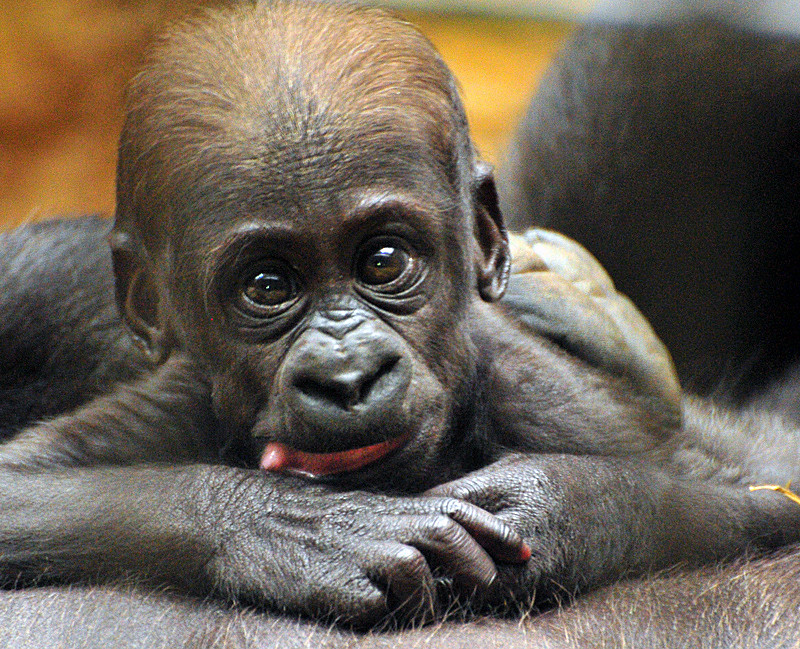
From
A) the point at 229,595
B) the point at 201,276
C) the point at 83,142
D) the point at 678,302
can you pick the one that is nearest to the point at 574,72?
the point at 678,302

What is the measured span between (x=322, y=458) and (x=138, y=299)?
18.0 inches

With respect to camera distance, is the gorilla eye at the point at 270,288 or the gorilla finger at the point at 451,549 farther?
the gorilla eye at the point at 270,288

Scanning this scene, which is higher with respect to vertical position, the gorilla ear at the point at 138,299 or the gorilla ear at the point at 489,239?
the gorilla ear at the point at 489,239

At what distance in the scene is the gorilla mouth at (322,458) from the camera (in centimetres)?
137

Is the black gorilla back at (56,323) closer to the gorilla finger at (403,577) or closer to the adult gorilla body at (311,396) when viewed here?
the adult gorilla body at (311,396)

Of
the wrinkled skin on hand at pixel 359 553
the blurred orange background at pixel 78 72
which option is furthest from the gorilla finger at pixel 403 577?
the blurred orange background at pixel 78 72

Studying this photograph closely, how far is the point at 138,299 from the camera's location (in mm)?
1632

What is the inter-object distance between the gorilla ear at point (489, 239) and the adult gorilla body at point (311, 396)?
0.22 ft

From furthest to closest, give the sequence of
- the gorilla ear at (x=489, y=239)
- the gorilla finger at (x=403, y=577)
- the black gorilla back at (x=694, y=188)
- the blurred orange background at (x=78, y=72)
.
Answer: the black gorilla back at (x=694, y=188) < the gorilla ear at (x=489, y=239) < the blurred orange background at (x=78, y=72) < the gorilla finger at (x=403, y=577)

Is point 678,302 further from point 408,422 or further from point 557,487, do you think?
point 408,422

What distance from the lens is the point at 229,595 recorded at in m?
1.33

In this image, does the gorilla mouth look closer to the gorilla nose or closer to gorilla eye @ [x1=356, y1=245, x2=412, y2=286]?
the gorilla nose

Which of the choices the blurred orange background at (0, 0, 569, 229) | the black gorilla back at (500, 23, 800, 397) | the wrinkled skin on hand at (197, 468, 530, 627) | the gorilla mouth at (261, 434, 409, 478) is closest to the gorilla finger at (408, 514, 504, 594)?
the wrinkled skin on hand at (197, 468, 530, 627)

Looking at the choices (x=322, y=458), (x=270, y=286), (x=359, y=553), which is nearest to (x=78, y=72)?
(x=270, y=286)
